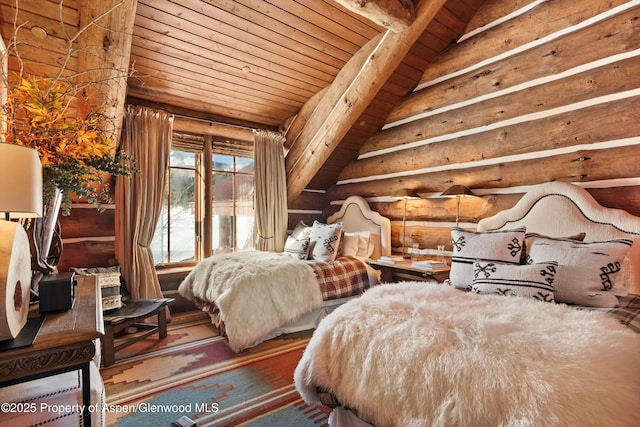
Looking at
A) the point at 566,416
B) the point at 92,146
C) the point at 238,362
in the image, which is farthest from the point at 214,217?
the point at 566,416

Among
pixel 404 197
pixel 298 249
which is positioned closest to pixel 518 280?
pixel 404 197

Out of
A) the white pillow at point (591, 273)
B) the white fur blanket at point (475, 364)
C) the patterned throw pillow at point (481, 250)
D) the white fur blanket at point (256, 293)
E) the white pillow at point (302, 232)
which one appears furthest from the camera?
the white pillow at point (302, 232)

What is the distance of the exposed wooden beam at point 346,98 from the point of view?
305cm

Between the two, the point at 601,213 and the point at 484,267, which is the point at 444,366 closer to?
the point at 484,267

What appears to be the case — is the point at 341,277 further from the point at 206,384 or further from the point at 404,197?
the point at 206,384

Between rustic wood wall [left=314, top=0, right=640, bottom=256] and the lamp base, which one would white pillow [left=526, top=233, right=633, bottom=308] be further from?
the lamp base

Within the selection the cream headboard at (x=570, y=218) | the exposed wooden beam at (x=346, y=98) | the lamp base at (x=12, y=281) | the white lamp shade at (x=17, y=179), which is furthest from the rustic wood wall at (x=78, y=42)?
the cream headboard at (x=570, y=218)

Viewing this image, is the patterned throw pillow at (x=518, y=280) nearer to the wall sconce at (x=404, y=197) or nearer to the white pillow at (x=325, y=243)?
the wall sconce at (x=404, y=197)

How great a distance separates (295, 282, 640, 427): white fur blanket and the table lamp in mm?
1171

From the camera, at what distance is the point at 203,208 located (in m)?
4.22

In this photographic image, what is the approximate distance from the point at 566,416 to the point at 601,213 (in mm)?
1966

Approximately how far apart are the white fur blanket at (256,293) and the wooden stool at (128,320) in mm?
430

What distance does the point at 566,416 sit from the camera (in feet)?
2.93

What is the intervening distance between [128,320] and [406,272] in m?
2.67
